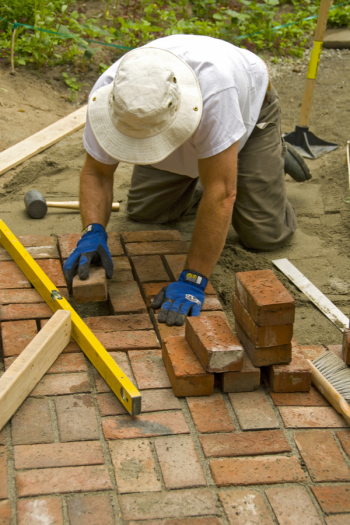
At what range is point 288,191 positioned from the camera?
201 inches

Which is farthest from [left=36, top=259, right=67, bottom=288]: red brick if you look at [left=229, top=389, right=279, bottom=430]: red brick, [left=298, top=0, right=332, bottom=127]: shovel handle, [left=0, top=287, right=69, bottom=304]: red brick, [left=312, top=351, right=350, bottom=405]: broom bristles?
[left=298, top=0, right=332, bottom=127]: shovel handle

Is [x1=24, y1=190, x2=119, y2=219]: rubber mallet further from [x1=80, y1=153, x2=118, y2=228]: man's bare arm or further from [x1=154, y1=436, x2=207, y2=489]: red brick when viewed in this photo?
[x1=154, y1=436, x2=207, y2=489]: red brick

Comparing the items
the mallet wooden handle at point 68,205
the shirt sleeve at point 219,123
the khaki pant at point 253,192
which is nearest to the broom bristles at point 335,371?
the shirt sleeve at point 219,123

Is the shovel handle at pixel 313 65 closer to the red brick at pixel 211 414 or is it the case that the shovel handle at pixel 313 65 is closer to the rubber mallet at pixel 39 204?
the rubber mallet at pixel 39 204

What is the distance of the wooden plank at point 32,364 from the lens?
232 cm

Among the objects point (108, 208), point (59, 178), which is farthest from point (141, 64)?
point (59, 178)

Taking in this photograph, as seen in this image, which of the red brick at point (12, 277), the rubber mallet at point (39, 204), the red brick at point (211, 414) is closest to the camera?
the red brick at point (211, 414)

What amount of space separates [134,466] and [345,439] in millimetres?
924

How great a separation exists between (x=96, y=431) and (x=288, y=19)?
8144 mm

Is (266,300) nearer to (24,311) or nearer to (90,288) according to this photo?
(90,288)

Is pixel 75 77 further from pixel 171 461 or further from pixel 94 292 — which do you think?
pixel 171 461

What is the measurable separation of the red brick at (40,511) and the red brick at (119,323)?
3.35ft

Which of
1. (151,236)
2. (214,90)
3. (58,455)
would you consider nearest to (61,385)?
(58,455)

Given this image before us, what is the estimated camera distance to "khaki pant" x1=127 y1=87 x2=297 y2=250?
4055mm
